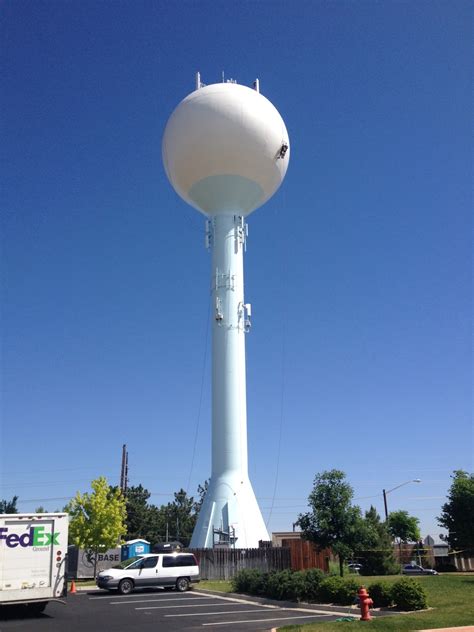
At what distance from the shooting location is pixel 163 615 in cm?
1795

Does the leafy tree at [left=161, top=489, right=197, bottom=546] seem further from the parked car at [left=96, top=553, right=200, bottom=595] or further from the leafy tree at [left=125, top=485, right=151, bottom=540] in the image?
the parked car at [left=96, top=553, right=200, bottom=595]

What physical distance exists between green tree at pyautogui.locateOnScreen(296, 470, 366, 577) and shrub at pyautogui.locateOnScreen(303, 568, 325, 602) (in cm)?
1062

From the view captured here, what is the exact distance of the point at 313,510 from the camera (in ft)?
105

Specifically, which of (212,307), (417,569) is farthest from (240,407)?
(417,569)

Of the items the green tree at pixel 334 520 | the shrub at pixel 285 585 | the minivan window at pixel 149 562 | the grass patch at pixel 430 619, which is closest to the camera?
the grass patch at pixel 430 619

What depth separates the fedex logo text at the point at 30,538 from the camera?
17.3 meters

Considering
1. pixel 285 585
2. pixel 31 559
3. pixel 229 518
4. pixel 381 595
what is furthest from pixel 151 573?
pixel 381 595

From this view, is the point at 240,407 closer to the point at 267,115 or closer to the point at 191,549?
the point at 191,549

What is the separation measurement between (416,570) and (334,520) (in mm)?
12701

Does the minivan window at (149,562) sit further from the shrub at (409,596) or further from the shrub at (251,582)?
the shrub at (409,596)

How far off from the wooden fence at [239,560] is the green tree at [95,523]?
6.61m

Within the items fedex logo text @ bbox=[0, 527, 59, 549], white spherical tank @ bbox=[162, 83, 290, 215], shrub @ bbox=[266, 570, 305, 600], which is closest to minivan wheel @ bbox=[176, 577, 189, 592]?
shrub @ bbox=[266, 570, 305, 600]

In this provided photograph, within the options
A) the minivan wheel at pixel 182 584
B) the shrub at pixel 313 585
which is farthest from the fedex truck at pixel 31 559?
the minivan wheel at pixel 182 584

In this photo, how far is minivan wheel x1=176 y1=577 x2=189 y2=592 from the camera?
26.1m
